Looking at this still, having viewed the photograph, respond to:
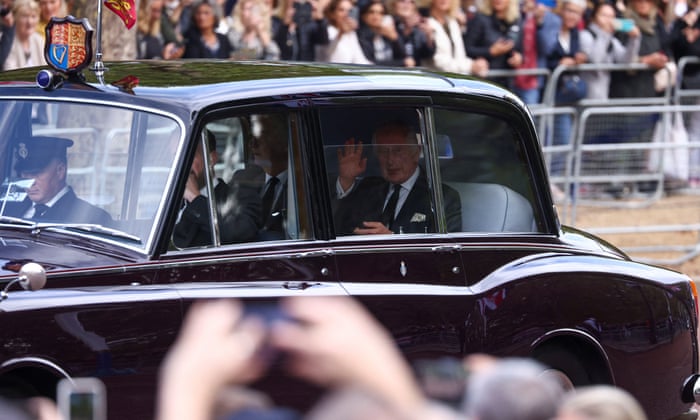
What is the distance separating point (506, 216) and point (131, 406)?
223cm

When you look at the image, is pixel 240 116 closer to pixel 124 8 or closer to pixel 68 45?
pixel 68 45

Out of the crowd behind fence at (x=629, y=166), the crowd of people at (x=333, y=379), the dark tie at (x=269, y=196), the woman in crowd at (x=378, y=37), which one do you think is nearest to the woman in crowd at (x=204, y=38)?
the woman in crowd at (x=378, y=37)

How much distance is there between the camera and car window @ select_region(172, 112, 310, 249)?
5234 mm

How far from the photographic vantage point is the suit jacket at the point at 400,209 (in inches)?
221

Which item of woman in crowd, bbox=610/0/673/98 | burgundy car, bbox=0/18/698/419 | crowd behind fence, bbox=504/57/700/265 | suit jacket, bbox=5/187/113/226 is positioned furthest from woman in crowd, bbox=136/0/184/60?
suit jacket, bbox=5/187/113/226

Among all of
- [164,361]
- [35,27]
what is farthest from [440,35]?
[164,361]

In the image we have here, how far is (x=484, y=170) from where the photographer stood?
6.19m

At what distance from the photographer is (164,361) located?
4.69 meters

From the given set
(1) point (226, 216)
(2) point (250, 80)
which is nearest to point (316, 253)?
(1) point (226, 216)

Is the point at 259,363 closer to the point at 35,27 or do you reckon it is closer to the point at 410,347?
the point at 410,347

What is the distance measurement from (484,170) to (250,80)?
1266mm

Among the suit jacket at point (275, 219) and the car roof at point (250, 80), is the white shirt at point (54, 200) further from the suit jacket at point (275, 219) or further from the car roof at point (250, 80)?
the suit jacket at point (275, 219)

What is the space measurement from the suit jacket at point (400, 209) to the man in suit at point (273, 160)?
242 mm

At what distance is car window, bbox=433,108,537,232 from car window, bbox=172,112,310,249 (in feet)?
2.52
